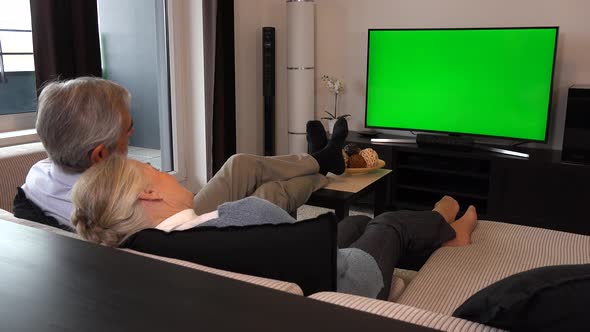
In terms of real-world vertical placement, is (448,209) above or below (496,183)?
above

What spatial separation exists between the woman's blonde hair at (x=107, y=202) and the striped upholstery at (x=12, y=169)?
1.26 meters

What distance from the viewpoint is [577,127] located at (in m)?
3.40

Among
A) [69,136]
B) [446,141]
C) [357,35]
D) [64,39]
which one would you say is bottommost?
[446,141]

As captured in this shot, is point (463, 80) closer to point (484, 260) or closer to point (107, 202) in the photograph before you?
point (484, 260)

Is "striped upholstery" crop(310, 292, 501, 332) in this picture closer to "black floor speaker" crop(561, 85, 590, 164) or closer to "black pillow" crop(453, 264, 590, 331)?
"black pillow" crop(453, 264, 590, 331)

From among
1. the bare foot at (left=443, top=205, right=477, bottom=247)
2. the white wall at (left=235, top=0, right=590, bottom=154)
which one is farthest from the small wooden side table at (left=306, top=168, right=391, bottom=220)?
the white wall at (left=235, top=0, right=590, bottom=154)

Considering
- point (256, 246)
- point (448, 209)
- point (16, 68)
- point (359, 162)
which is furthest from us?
point (16, 68)

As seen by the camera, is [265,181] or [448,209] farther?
[265,181]

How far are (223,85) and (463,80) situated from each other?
1.78 metres

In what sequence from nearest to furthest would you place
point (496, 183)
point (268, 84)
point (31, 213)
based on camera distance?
point (31, 213), point (496, 183), point (268, 84)

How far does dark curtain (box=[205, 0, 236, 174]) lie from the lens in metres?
4.18

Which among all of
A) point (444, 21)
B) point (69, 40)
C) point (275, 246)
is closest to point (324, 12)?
point (444, 21)

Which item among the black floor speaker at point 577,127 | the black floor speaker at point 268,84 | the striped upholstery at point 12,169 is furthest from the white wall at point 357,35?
the striped upholstery at point 12,169

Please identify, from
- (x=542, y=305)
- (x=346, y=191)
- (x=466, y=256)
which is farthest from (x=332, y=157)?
(x=542, y=305)
